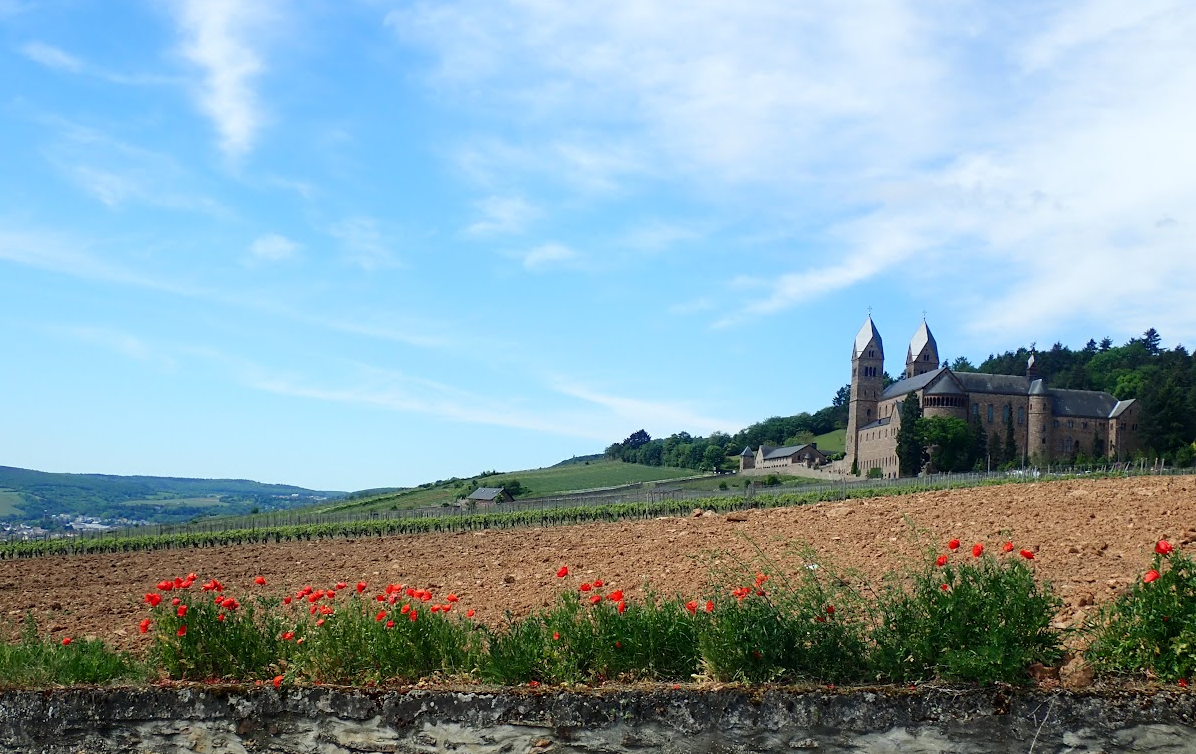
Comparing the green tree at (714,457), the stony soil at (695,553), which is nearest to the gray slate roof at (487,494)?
the green tree at (714,457)

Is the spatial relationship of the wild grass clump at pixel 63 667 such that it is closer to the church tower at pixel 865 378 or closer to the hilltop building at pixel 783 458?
the hilltop building at pixel 783 458

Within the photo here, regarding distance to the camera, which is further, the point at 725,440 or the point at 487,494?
the point at 725,440

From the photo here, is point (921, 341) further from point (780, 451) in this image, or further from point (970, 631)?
point (970, 631)

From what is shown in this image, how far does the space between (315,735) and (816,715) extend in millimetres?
3607

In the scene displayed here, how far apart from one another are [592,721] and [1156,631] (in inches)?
153

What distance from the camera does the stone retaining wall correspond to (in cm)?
628

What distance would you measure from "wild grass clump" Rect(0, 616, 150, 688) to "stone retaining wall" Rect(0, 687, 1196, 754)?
381 millimetres

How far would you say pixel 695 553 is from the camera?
52.9 feet

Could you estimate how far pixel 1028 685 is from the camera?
6.47 metres

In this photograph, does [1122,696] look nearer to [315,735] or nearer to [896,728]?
[896,728]

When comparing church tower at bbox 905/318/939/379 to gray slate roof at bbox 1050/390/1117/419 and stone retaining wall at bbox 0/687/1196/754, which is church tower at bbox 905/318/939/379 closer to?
gray slate roof at bbox 1050/390/1117/419

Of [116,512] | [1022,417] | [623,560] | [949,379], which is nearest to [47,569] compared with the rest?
[623,560]

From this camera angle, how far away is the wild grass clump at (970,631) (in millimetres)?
6500

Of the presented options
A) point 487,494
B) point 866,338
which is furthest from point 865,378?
point 487,494
